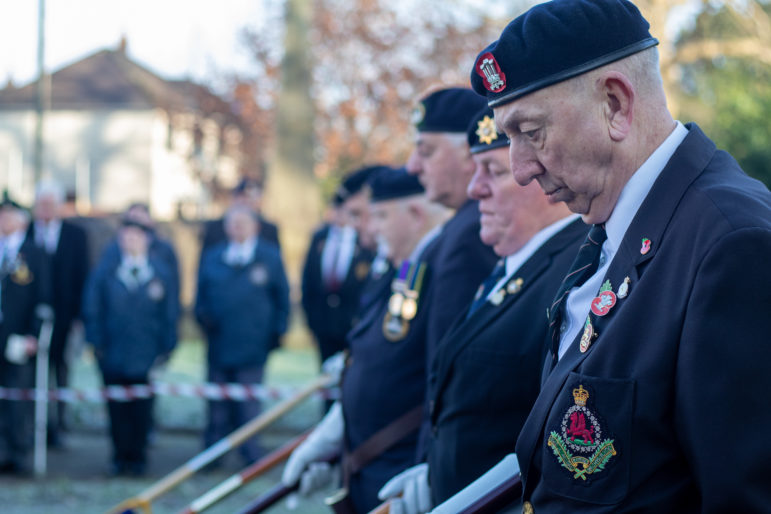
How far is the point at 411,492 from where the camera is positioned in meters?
2.97

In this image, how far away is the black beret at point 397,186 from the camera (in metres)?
4.09

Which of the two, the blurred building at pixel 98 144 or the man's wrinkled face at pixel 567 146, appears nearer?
the man's wrinkled face at pixel 567 146

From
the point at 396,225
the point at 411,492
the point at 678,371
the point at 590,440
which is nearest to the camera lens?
the point at 678,371

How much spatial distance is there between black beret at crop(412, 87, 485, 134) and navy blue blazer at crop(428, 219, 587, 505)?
0.90 m

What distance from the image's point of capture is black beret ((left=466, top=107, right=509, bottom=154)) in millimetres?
2819

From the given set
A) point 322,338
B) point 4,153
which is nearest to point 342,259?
point 322,338

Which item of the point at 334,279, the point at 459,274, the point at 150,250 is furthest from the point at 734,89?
the point at 459,274

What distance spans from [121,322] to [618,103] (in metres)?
6.55

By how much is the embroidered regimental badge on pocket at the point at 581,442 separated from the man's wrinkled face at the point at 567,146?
377mm

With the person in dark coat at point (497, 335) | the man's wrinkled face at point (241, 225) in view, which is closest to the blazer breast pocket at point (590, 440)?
the person in dark coat at point (497, 335)

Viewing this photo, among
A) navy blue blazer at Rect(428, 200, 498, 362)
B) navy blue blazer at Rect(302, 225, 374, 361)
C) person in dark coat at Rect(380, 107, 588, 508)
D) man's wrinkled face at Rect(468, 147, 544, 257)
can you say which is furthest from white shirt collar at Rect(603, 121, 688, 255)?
navy blue blazer at Rect(302, 225, 374, 361)

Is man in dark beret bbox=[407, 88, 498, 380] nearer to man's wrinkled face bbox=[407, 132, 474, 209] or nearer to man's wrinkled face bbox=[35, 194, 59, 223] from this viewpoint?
man's wrinkled face bbox=[407, 132, 474, 209]

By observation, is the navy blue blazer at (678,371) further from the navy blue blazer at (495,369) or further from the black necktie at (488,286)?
the black necktie at (488,286)

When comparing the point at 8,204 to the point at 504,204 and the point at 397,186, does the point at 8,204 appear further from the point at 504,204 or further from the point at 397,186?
the point at 504,204
